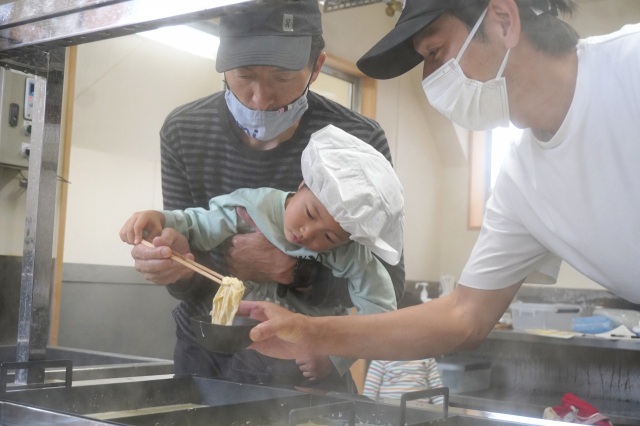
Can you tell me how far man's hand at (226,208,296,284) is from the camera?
153cm

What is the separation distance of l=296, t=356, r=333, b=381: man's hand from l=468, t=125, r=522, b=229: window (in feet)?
1.80

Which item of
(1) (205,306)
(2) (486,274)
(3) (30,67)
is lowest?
(1) (205,306)

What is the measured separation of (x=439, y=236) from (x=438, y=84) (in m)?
2.41

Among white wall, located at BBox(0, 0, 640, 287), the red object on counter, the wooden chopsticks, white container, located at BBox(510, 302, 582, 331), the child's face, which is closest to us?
the wooden chopsticks

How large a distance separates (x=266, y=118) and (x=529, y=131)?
0.55 meters

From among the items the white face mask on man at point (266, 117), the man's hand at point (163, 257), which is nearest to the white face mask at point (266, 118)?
the white face mask on man at point (266, 117)

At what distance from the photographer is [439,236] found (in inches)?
142

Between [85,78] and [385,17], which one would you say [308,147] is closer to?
[385,17]

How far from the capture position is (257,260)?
1548 mm

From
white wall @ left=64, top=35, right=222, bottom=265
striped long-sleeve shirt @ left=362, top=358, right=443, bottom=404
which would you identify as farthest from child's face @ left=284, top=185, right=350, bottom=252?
white wall @ left=64, top=35, right=222, bottom=265

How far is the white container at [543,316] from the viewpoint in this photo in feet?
13.5

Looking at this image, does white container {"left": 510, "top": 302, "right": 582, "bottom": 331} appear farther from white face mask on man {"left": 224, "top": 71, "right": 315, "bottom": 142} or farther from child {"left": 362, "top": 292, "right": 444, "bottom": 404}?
white face mask on man {"left": 224, "top": 71, "right": 315, "bottom": 142}

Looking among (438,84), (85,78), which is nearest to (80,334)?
(85,78)

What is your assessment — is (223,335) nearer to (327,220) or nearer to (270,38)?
(327,220)
